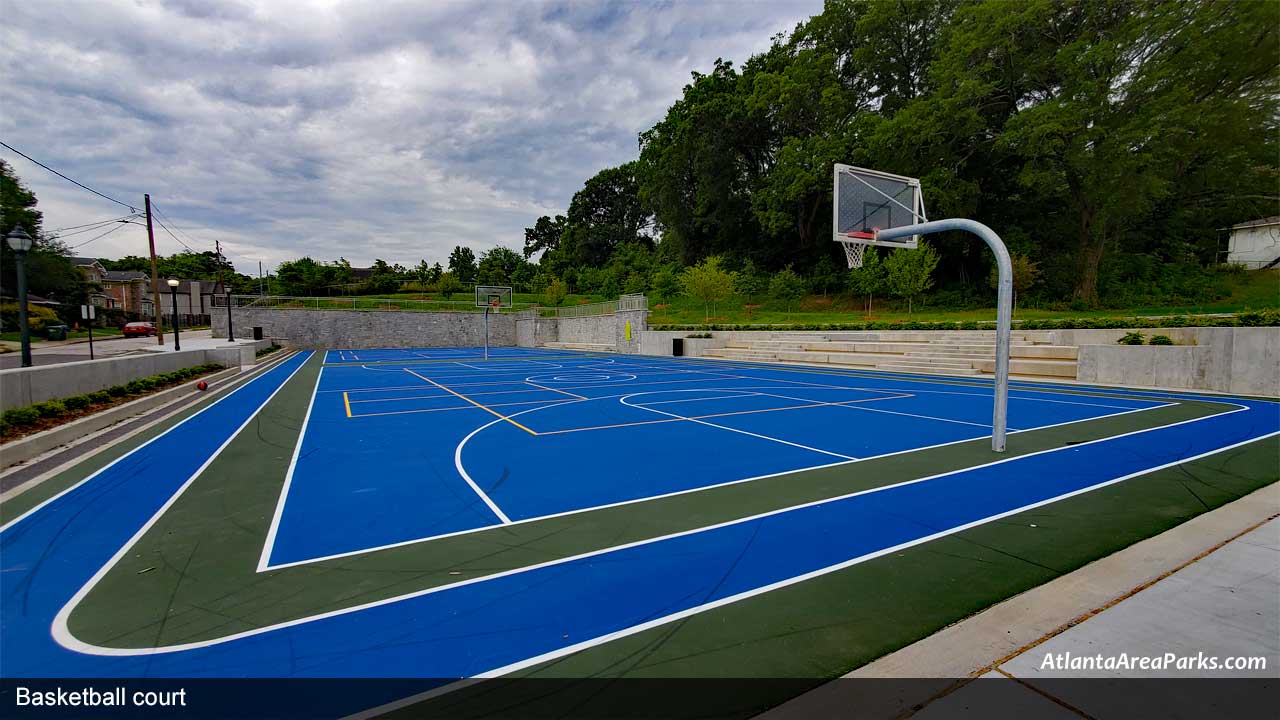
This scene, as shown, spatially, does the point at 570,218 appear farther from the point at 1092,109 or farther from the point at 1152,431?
the point at 1152,431

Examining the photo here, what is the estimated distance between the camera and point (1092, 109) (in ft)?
94.3

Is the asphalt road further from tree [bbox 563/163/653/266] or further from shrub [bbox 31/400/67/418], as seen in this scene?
tree [bbox 563/163/653/266]

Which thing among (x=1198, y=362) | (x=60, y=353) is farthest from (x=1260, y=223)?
(x=60, y=353)

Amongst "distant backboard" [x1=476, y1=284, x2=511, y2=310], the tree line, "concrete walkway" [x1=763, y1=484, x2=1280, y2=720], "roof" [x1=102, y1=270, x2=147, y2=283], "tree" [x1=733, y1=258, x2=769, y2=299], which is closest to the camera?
"concrete walkway" [x1=763, y1=484, x2=1280, y2=720]

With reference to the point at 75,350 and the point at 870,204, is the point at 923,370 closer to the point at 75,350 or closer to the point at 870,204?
the point at 870,204

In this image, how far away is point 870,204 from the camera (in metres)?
12.5

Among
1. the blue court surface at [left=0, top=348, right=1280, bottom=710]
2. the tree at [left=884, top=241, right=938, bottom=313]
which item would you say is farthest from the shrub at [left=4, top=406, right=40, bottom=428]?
the tree at [left=884, top=241, right=938, bottom=313]

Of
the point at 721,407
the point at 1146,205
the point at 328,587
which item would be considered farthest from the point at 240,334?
the point at 1146,205

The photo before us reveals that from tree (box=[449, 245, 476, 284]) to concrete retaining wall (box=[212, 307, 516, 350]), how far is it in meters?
38.1

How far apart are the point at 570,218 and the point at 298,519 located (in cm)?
9409

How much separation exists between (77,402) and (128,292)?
96785 mm

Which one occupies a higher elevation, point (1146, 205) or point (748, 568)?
point (1146, 205)

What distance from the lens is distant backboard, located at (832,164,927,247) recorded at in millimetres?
12406

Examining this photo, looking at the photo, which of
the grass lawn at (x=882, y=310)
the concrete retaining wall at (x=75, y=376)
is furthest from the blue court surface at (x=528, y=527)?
the grass lawn at (x=882, y=310)
